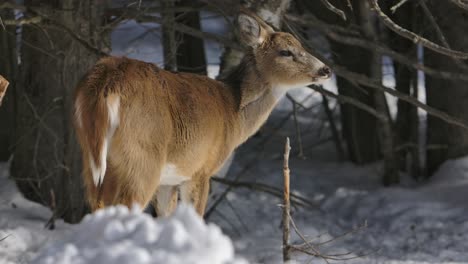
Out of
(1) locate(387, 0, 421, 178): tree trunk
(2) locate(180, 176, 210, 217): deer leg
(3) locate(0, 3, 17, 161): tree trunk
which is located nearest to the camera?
(2) locate(180, 176, 210, 217): deer leg

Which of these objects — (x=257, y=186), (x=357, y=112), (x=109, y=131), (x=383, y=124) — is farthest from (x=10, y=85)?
(x=357, y=112)

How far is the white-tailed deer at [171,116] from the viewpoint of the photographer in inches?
197

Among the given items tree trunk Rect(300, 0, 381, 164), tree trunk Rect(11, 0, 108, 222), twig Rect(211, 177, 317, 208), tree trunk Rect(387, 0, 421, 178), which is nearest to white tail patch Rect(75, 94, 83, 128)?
tree trunk Rect(11, 0, 108, 222)

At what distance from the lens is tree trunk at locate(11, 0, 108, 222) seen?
7.10 meters

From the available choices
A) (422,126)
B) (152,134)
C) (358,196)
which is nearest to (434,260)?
(358,196)

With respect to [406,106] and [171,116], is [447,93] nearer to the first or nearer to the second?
[406,106]

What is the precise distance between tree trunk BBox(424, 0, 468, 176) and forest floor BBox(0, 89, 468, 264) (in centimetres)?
23

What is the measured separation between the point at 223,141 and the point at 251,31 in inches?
38.0

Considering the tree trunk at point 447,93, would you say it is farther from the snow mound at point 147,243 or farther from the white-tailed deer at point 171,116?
the snow mound at point 147,243

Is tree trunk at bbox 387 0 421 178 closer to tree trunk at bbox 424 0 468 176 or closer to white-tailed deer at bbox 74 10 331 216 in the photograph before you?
tree trunk at bbox 424 0 468 176

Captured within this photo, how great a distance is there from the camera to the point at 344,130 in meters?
10.9

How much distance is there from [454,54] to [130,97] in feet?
7.48

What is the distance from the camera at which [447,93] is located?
29.7ft

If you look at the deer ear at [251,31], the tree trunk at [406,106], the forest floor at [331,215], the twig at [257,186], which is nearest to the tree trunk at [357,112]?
the forest floor at [331,215]
